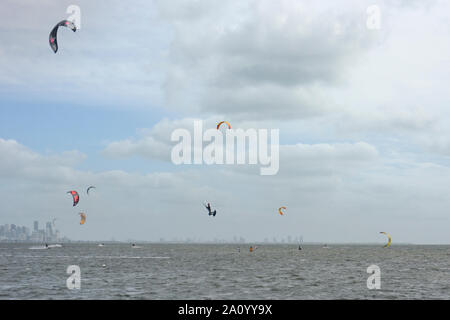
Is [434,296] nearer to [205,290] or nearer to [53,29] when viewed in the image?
[205,290]

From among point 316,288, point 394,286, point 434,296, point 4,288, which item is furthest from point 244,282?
point 4,288

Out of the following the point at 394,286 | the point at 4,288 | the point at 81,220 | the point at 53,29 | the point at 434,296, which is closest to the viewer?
the point at 434,296

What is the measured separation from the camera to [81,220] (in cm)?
8075
